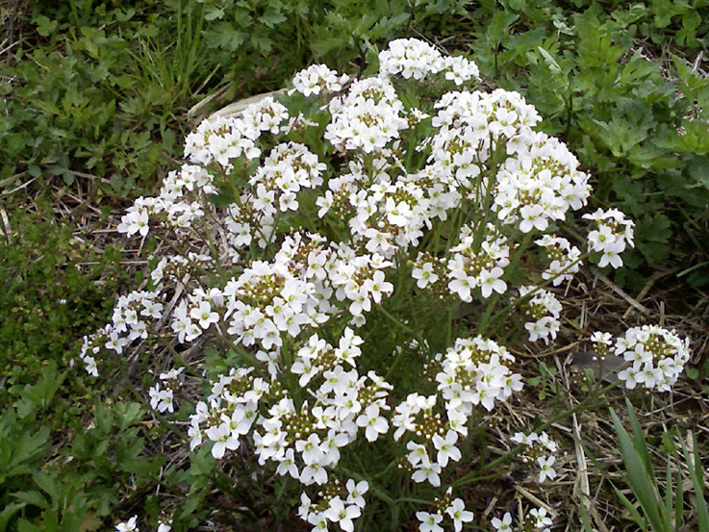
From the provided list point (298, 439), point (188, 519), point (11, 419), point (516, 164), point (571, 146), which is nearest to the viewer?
point (298, 439)

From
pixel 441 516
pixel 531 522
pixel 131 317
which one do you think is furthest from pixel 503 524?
pixel 131 317

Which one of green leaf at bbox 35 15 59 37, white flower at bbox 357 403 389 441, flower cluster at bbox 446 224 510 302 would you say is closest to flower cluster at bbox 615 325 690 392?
flower cluster at bbox 446 224 510 302

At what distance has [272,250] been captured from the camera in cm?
259

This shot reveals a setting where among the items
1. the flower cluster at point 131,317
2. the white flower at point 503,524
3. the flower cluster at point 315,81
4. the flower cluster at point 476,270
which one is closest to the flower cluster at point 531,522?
the white flower at point 503,524

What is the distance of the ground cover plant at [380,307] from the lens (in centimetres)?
193

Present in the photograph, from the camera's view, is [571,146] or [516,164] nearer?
[516,164]

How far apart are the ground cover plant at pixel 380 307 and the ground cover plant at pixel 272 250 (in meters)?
0.05

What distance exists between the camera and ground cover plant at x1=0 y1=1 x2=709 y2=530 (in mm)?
2600

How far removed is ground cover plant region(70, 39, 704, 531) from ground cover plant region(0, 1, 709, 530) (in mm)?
48

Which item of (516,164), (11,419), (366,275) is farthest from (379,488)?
(11,419)

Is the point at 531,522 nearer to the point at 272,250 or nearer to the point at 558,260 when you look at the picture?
the point at 558,260

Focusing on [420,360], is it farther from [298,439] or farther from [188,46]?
[188,46]

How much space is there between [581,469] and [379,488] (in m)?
0.90

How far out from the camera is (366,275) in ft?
6.56
